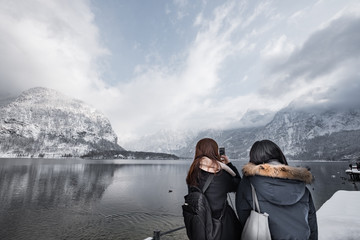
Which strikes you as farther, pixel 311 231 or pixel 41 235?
pixel 41 235

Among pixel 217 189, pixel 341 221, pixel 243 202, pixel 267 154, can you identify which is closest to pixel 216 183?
pixel 217 189

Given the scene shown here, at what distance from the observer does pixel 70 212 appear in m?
28.3

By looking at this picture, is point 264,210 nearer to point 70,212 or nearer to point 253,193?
point 253,193

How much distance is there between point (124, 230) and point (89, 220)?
257 inches

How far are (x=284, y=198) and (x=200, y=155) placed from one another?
5.48ft

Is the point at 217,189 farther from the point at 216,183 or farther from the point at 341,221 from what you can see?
the point at 341,221

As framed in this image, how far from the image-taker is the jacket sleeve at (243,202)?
3.57m

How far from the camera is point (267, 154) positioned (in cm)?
364

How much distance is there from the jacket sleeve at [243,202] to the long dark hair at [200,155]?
2.33ft

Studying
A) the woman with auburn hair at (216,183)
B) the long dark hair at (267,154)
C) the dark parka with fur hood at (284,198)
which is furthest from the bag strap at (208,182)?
the long dark hair at (267,154)

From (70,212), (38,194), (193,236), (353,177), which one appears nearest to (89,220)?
(70,212)

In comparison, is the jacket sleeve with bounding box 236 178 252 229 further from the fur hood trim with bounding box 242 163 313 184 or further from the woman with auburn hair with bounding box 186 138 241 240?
the fur hood trim with bounding box 242 163 313 184

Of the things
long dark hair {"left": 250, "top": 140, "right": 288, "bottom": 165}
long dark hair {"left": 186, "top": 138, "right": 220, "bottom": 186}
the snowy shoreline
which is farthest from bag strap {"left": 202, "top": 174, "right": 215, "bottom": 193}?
the snowy shoreline

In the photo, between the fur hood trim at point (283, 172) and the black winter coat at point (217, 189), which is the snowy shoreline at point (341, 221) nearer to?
the fur hood trim at point (283, 172)
